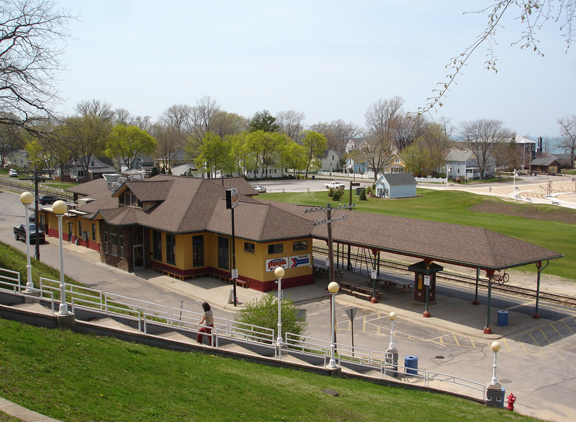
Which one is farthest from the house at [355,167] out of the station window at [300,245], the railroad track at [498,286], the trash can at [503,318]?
the trash can at [503,318]

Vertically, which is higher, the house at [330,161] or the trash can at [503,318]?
the house at [330,161]

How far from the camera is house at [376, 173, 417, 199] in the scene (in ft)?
277

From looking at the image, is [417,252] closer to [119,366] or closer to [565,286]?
[565,286]

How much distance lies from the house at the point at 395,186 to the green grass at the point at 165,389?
70744mm

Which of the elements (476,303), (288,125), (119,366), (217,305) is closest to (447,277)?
(476,303)

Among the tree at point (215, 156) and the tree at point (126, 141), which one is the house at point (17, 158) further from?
the tree at point (215, 156)

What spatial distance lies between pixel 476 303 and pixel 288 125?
141333 mm

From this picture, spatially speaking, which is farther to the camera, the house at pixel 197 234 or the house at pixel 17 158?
the house at pixel 17 158

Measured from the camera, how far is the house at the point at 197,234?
101 feet

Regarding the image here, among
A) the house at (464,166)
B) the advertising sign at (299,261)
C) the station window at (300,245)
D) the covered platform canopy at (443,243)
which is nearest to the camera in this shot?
the covered platform canopy at (443,243)

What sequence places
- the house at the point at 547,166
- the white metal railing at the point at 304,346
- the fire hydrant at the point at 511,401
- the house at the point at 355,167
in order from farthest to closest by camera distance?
the house at the point at 355,167
the house at the point at 547,166
the white metal railing at the point at 304,346
the fire hydrant at the point at 511,401

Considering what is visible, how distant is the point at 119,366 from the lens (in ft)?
36.2

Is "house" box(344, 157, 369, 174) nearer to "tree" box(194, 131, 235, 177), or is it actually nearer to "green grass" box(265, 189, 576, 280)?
"tree" box(194, 131, 235, 177)

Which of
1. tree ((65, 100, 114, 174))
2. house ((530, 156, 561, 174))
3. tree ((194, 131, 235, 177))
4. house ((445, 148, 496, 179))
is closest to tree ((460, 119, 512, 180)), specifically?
house ((445, 148, 496, 179))
